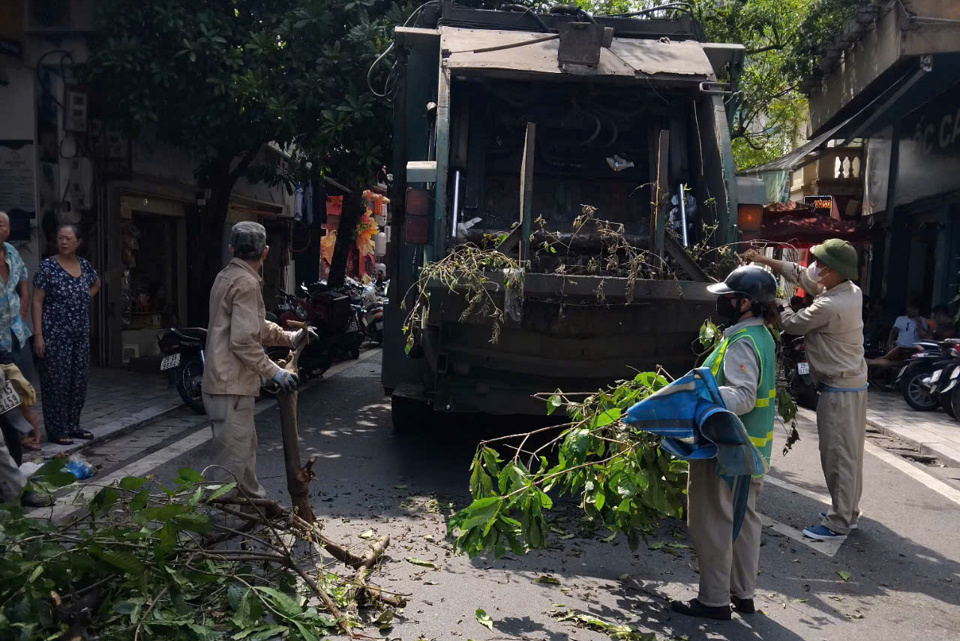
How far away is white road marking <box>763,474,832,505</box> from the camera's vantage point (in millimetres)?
6402

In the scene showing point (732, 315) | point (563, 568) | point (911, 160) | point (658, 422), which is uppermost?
point (911, 160)

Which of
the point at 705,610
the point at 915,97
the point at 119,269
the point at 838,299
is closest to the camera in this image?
the point at 705,610

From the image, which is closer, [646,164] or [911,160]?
[646,164]

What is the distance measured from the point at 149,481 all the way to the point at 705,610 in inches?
97.6

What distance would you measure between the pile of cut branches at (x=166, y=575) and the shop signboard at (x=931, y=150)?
1287 centimetres

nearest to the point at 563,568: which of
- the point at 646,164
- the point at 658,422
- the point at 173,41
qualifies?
the point at 658,422

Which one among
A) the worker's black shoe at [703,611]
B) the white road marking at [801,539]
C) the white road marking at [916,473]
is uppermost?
the worker's black shoe at [703,611]

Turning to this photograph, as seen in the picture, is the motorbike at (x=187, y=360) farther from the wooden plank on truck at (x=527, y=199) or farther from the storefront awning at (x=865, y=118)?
the storefront awning at (x=865, y=118)

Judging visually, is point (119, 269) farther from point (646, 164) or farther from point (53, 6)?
point (646, 164)

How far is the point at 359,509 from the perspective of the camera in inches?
223

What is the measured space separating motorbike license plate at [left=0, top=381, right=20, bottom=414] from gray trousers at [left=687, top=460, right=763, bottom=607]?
155 inches

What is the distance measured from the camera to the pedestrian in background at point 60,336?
23.5 feet

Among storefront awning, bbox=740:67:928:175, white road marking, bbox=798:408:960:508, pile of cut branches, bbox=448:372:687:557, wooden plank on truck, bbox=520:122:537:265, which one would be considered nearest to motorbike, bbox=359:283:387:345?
storefront awning, bbox=740:67:928:175

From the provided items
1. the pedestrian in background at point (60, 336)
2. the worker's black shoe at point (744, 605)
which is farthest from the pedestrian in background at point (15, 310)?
the worker's black shoe at point (744, 605)
